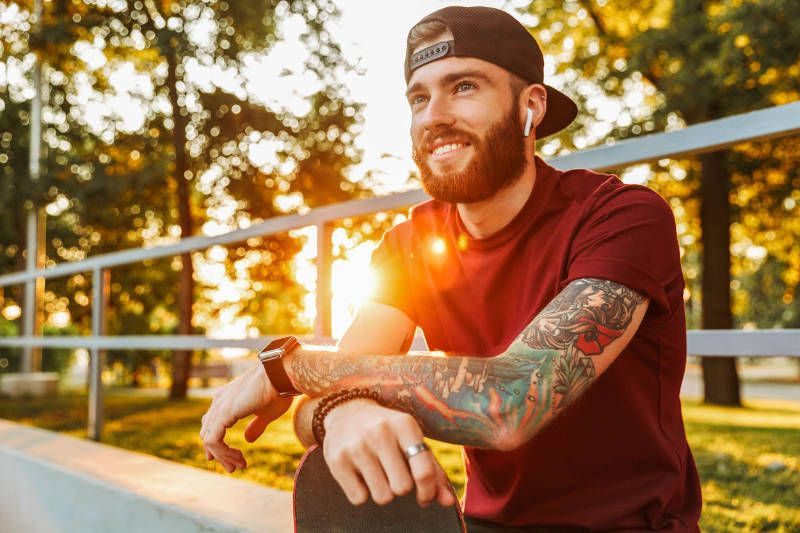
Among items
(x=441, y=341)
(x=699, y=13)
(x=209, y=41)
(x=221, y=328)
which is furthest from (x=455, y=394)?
(x=221, y=328)

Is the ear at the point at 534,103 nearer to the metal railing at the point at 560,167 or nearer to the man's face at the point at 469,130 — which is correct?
the man's face at the point at 469,130

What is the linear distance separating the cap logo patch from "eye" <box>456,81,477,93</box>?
0.08 m

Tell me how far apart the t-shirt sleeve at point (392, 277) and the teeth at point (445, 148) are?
277 mm

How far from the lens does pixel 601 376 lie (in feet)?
5.06

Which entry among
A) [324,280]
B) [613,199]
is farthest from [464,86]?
[324,280]

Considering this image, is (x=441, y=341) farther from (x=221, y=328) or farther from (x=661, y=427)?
(x=221, y=328)

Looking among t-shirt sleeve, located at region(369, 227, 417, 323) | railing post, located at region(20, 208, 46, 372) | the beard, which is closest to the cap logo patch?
the beard

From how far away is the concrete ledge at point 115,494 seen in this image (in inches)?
94.9

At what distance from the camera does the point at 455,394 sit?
1296mm

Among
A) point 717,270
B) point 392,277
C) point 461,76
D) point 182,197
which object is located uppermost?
point 182,197

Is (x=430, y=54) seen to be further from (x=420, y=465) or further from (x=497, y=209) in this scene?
(x=420, y=465)

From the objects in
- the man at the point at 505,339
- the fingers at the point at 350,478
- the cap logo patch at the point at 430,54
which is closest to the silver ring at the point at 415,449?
the man at the point at 505,339

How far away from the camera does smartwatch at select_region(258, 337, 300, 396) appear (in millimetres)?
1530

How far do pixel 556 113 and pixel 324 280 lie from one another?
1467 millimetres
